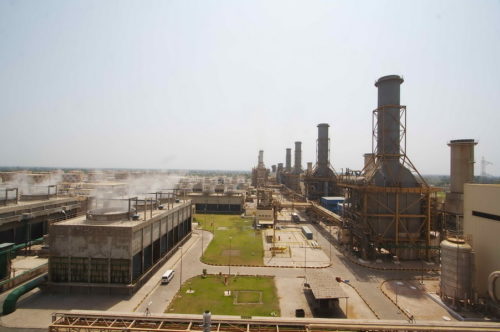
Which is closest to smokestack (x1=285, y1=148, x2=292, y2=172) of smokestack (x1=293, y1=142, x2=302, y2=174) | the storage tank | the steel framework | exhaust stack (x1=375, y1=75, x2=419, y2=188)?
smokestack (x1=293, y1=142, x2=302, y2=174)

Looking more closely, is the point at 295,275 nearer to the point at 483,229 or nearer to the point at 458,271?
the point at 458,271

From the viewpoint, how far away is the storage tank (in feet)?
83.6

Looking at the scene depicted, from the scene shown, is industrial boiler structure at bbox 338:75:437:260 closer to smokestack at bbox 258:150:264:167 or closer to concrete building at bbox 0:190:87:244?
concrete building at bbox 0:190:87:244

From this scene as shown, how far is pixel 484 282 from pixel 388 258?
13.8m

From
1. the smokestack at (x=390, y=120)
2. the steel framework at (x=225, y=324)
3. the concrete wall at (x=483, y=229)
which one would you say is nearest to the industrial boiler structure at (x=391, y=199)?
the smokestack at (x=390, y=120)

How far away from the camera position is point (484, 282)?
27.1 metres

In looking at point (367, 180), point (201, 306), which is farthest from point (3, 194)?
point (367, 180)

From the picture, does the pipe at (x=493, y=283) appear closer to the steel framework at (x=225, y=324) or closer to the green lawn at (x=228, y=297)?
the steel framework at (x=225, y=324)

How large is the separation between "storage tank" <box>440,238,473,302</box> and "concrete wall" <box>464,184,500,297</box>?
1.23 m

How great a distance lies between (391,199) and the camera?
133 ft

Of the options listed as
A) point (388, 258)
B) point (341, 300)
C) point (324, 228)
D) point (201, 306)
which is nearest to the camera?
point (201, 306)

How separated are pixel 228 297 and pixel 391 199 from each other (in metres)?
28.5

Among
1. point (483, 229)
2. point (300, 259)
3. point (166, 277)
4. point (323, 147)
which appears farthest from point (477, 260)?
point (323, 147)

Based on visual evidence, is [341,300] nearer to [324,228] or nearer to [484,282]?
[484,282]
